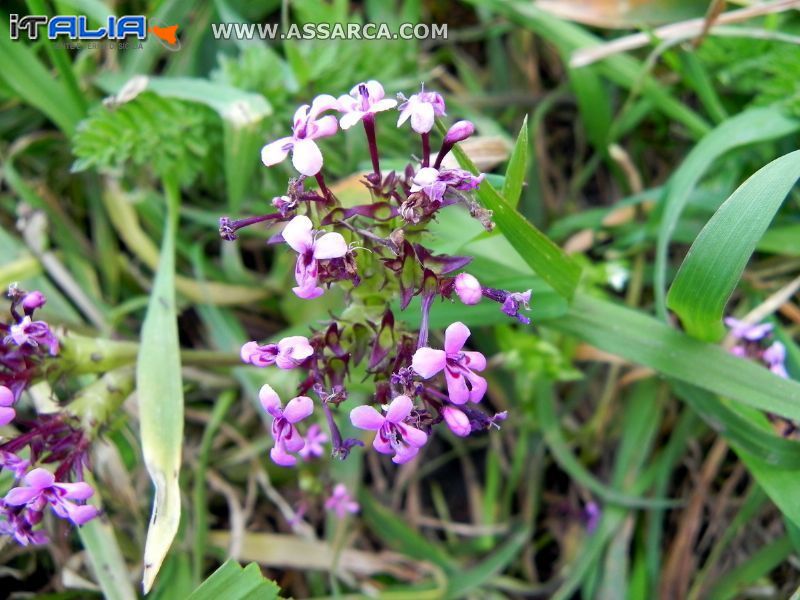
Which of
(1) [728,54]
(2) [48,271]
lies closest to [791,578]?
(1) [728,54]

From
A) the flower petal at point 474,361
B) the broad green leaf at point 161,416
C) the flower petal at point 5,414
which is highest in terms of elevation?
the flower petal at point 474,361

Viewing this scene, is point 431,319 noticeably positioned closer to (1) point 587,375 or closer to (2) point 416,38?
(1) point 587,375

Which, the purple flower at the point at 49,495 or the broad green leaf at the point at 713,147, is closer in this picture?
the purple flower at the point at 49,495

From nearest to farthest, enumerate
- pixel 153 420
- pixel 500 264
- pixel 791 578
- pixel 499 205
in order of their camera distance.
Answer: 1. pixel 499 205
2. pixel 153 420
3. pixel 500 264
4. pixel 791 578

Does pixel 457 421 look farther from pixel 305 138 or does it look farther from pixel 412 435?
pixel 305 138

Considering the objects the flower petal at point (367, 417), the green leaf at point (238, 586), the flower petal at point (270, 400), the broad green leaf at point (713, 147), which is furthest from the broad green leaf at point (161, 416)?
the broad green leaf at point (713, 147)

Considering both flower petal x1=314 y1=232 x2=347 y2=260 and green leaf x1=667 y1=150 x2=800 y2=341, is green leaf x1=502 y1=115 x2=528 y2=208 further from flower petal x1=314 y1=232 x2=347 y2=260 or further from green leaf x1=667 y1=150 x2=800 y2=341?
flower petal x1=314 y1=232 x2=347 y2=260

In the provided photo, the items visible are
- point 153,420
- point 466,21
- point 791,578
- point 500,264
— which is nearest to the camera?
point 153,420

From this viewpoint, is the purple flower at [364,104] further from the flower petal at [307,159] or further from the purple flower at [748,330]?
the purple flower at [748,330]

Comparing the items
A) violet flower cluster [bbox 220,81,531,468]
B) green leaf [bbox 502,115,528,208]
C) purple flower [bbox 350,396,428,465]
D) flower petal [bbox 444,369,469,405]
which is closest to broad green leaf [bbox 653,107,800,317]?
green leaf [bbox 502,115,528,208]
